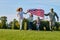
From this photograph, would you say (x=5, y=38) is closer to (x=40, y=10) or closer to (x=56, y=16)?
(x=56, y=16)

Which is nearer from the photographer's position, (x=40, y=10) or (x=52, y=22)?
(x=52, y=22)

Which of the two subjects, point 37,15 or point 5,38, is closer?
point 5,38

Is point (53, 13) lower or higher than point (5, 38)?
higher

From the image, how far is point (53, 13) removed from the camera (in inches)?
933

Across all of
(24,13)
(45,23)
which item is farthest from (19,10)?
(45,23)

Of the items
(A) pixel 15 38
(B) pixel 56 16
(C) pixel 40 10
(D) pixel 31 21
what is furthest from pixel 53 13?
(A) pixel 15 38

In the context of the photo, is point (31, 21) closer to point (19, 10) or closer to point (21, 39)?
point (19, 10)

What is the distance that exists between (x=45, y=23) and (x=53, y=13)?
861 inches

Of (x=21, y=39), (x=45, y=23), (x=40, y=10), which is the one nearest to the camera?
(x=21, y=39)

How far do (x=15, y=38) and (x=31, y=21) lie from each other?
10097mm

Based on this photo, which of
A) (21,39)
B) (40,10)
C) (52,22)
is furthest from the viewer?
(40,10)

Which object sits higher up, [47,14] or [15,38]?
[47,14]

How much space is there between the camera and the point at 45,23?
149ft

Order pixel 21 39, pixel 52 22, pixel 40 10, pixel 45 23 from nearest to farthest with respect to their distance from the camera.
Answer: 1. pixel 21 39
2. pixel 52 22
3. pixel 40 10
4. pixel 45 23
